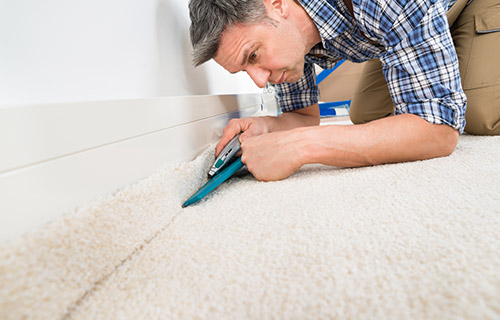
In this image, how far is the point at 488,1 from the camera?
99cm

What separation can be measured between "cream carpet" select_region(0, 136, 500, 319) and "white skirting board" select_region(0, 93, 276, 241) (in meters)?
0.03

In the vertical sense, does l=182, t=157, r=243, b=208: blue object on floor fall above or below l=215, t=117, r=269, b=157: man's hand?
below

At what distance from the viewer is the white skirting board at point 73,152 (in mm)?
318

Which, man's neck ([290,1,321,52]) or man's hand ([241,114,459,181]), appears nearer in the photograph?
man's hand ([241,114,459,181])

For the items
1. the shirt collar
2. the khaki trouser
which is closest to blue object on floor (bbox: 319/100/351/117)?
the khaki trouser

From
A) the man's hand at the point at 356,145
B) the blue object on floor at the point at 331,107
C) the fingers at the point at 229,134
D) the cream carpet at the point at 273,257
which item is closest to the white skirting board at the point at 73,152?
the cream carpet at the point at 273,257

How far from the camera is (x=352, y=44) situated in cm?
89

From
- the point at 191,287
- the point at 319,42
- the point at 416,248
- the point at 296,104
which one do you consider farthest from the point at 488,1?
the point at 191,287

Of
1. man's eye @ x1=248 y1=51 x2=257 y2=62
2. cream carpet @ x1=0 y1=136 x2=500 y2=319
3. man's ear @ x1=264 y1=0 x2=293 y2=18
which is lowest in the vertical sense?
cream carpet @ x1=0 y1=136 x2=500 y2=319

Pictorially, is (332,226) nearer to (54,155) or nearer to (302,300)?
(302,300)

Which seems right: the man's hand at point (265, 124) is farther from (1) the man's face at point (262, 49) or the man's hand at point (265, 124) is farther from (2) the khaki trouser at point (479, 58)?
(2) the khaki trouser at point (479, 58)

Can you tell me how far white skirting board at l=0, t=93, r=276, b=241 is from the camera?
32cm

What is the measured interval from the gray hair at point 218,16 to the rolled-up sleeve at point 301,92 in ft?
1.70

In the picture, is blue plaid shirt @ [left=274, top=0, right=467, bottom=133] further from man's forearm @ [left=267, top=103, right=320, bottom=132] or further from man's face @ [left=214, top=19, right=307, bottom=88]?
man's forearm @ [left=267, top=103, right=320, bottom=132]
